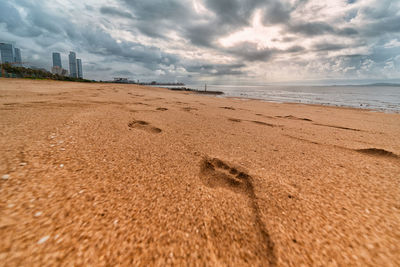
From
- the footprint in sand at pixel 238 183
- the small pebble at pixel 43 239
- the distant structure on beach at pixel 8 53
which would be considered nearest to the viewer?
the small pebble at pixel 43 239

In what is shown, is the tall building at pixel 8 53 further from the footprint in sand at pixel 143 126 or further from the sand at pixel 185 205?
the sand at pixel 185 205

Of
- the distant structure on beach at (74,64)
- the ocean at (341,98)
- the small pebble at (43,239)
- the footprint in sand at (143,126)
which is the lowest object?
the small pebble at (43,239)

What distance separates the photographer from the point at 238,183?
1.32m

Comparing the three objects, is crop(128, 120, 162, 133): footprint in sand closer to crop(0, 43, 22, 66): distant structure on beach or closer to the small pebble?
the small pebble

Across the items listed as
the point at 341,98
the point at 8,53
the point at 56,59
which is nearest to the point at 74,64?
the point at 8,53

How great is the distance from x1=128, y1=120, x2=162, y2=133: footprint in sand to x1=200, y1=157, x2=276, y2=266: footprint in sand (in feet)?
3.82

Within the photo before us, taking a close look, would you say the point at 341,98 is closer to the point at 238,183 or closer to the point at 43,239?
the point at 238,183

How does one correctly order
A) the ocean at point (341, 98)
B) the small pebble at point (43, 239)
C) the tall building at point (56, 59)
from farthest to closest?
the tall building at point (56, 59) < the ocean at point (341, 98) < the small pebble at point (43, 239)

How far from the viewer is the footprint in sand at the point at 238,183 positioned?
0.78m

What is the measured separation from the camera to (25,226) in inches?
28.1

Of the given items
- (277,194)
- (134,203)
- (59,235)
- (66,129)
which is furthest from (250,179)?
(66,129)

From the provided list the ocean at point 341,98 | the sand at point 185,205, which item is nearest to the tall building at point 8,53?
the ocean at point 341,98

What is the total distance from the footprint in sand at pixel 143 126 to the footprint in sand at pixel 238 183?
1165mm

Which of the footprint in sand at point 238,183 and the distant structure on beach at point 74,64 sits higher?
Answer: the distant structure on beach at point 74,64
